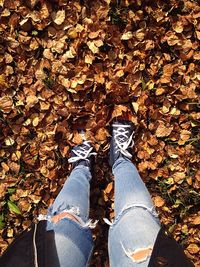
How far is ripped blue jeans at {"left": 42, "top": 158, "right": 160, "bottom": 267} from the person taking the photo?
1.26 m

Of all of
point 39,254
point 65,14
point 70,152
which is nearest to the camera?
point 39,254

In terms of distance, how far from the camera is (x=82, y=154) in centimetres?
187

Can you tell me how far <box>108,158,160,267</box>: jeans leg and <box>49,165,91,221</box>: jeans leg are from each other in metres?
0.15

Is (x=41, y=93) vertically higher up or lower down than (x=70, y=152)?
higher up

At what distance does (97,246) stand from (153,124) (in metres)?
0.77

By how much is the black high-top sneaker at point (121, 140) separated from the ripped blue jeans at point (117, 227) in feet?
0.52

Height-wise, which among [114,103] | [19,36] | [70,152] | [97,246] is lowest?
[97,246]

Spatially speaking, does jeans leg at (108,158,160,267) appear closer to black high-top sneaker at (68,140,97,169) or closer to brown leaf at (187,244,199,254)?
black high-top sneaker at (68,140,97,169)

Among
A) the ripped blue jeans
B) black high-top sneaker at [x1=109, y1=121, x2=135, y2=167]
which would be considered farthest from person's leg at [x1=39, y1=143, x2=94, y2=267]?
black high-top sneaker at [x1=109, y1=121, x2=135, y2=167]

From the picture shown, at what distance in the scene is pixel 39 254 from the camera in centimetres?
115

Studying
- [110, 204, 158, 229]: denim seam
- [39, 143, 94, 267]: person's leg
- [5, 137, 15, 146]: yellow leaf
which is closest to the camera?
[39, 143, 94, 267]: person's leg

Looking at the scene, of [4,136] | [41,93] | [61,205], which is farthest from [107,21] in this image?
[61,205]

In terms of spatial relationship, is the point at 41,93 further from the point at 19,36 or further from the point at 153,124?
the point at 153,124

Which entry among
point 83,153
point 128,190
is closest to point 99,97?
point 83,153
